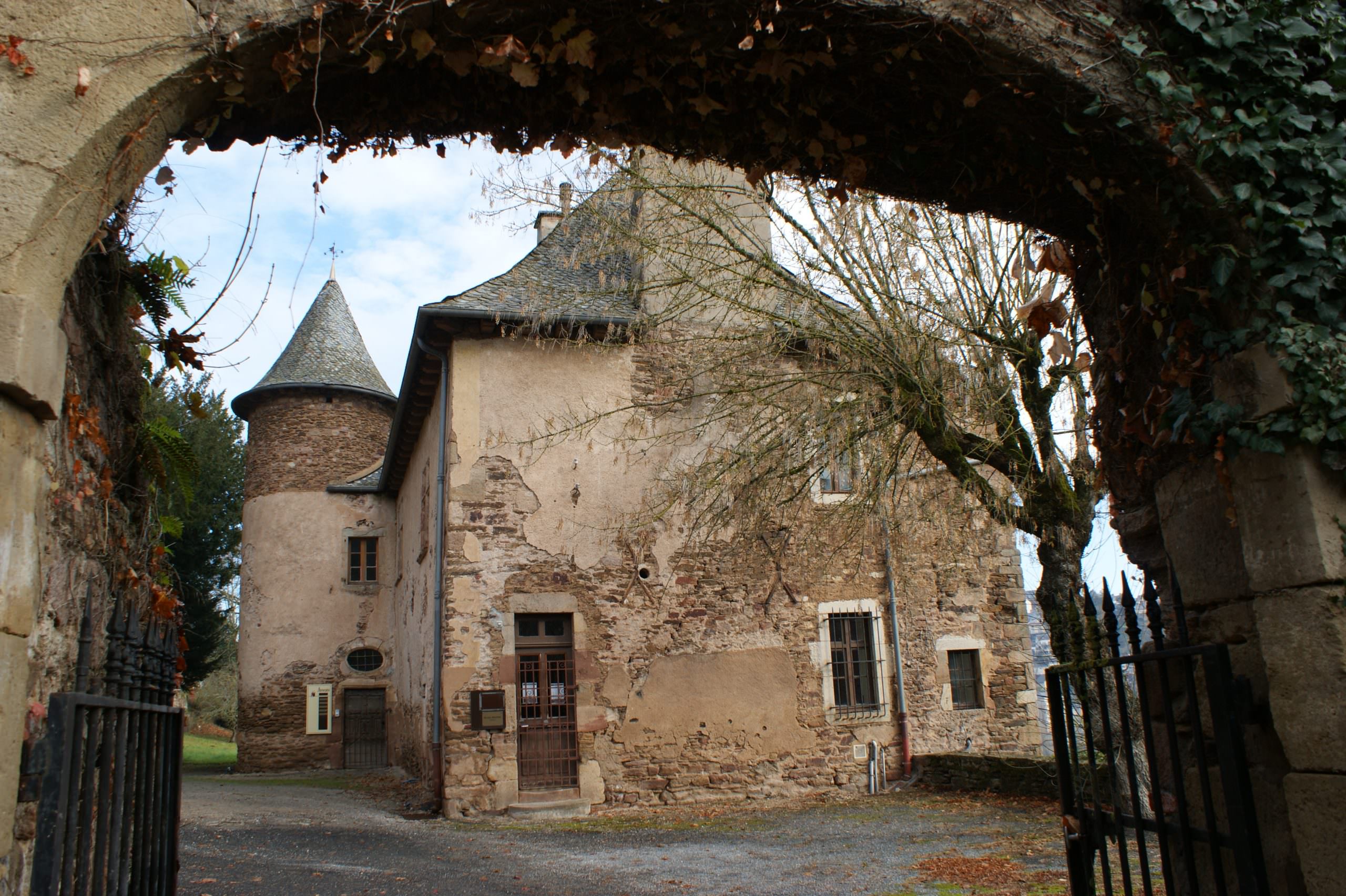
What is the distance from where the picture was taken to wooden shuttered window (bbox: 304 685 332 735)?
17953 millimetres

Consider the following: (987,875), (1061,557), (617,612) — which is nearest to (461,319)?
(617,612)

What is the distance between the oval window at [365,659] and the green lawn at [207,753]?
3223 mm

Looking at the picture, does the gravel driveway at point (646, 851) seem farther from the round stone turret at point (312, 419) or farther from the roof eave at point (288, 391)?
the roof eave at point (288, 391)

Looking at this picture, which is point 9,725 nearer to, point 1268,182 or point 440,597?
point 1268,182

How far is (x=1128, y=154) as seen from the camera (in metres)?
2.89

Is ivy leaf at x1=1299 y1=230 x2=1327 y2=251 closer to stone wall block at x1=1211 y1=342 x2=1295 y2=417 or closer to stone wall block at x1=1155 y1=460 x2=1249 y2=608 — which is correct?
stone wall block at x1=1211 y1=342 x2=1295 y2=417

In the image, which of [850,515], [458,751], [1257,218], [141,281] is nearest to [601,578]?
[458,751]

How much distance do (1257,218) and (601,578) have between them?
9.39m

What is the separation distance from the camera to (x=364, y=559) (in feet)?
62.7

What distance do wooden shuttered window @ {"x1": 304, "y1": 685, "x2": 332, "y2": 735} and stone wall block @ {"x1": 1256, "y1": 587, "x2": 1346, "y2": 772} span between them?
18.1 metres

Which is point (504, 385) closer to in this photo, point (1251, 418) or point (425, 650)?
point (425, 650)

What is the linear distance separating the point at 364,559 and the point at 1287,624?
18.5 m

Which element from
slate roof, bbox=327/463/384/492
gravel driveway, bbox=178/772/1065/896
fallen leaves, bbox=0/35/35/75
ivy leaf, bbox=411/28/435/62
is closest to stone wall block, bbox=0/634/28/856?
fallen leaves, bbox=0/35/35/75

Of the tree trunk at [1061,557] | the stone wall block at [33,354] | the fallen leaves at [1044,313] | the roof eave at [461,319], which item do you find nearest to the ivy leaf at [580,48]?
the stone wall block at [33,354]
